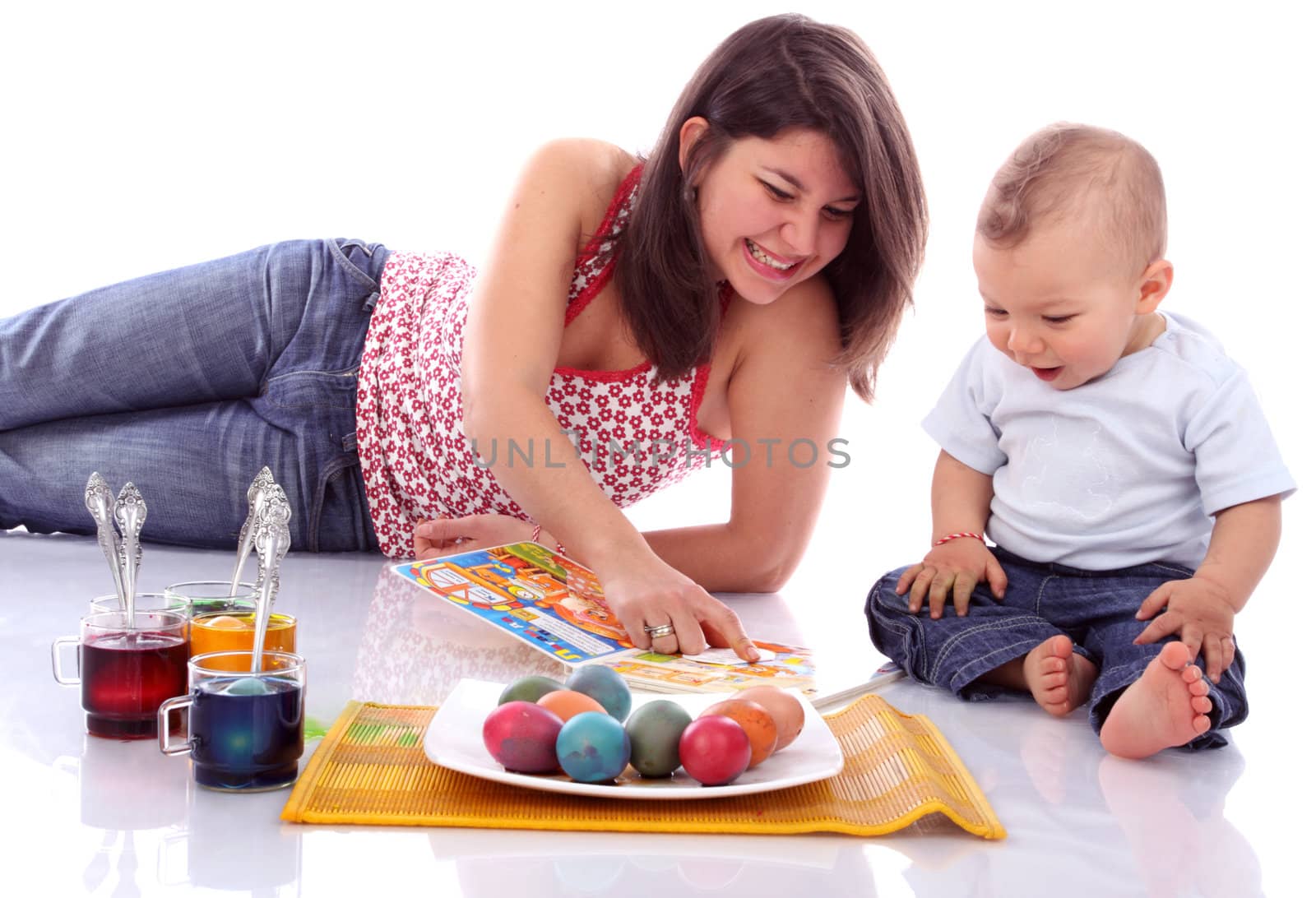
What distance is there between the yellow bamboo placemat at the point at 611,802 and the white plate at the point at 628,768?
0.02m

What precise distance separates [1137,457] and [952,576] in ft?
0.73

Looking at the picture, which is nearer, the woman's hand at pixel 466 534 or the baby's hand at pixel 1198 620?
the baby's hand at pixel 1198 620

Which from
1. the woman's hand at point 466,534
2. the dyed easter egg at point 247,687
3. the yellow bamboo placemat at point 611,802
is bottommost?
the woman's hand at point 466,534

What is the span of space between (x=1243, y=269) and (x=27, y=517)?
2.36 meters

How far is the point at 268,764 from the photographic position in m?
0.95

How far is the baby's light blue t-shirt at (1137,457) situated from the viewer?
1288mm

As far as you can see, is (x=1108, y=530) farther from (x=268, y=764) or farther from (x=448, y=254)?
(x=448, y=254)

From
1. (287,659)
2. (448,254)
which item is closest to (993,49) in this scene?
(448,254)

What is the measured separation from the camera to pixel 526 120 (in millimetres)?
2771

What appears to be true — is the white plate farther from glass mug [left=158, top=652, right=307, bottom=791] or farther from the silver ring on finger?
the silver ring on finger

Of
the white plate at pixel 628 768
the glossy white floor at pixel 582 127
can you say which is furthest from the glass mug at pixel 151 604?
the glossy white floor at pixel 582 127

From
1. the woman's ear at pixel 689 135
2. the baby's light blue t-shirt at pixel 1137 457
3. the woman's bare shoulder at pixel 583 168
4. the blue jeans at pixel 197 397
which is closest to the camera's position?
the baby's light blue t-shirt at pixel 1137 457

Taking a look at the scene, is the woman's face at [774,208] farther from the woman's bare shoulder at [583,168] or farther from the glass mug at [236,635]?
the glass mug at [236,635]

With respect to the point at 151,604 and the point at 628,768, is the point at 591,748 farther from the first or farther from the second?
the point at 151,604
